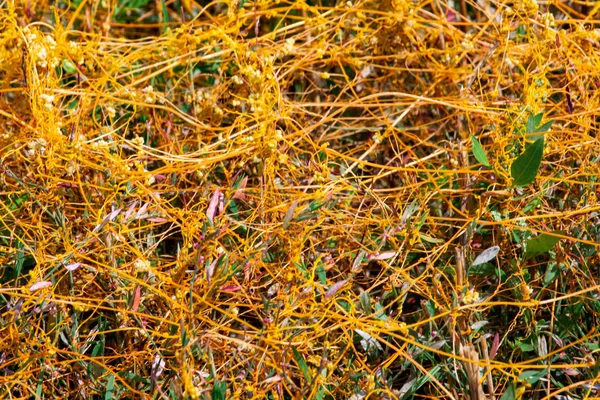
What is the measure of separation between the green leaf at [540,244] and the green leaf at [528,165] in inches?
4.9

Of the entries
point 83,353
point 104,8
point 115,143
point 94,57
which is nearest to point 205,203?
point 115,143

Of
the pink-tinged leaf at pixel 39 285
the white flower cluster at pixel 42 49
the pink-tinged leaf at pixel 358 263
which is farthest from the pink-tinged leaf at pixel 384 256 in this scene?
the white flower cluster at pixel 42 49

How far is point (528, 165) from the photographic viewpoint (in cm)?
166

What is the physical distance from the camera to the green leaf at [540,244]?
165cm

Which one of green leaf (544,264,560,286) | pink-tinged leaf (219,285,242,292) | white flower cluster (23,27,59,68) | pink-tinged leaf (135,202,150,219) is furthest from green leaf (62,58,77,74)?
green leaf (544,264,560,286)

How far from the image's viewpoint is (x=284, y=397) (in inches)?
63.4

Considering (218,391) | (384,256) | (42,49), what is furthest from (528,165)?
(42,49)

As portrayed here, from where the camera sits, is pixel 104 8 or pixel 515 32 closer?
pixel 515 32

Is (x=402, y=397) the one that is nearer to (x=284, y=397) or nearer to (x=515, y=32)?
(x=284, y=397)

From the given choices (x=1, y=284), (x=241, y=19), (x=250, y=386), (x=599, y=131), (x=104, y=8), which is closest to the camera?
(x=250, y=386)

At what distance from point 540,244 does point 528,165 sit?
0.58 feet

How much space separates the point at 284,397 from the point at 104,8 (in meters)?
1.41

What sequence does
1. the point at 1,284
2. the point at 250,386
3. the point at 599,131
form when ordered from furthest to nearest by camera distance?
1. the point at 599,131
2. the point at 1,284
3. the point at 250,386

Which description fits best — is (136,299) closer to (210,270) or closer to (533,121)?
(210,270)
